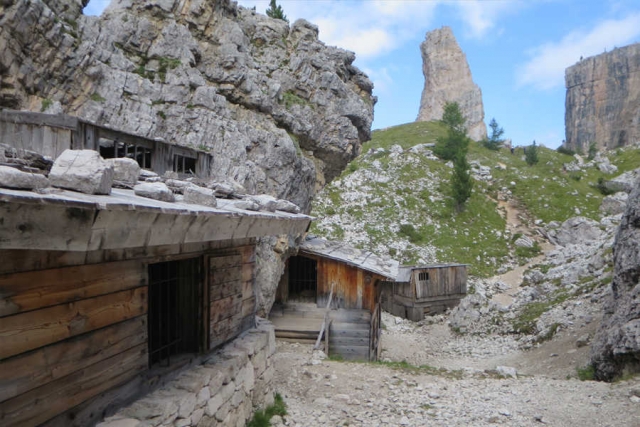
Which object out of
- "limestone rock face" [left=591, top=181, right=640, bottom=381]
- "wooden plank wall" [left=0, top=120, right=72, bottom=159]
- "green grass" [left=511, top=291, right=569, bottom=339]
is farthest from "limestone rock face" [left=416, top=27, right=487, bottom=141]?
"wooden plank wall" [left=0, top=120, right=72, bottom=159]

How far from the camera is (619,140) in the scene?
261 ft

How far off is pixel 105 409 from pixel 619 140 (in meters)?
97.2

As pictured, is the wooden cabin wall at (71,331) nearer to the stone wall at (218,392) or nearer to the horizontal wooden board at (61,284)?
the horizontal wooden board at (61,284)

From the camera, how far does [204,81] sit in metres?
16.9

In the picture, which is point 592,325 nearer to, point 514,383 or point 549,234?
point 514,383

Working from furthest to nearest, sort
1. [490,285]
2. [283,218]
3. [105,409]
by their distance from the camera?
[490,285]
[283,218]
[105,409]

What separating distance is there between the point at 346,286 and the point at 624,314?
8999 millimetres

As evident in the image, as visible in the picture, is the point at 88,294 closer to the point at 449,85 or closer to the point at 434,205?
the point at 434,205

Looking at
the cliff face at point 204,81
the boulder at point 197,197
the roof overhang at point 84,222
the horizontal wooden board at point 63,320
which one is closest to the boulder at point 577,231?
the cliff face at point 204,81

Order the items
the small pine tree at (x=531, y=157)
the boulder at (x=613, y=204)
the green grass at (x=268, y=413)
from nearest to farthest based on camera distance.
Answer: the green grass at (x=268, y=413) < the boulder at (x=613, y=204) < the small pine tree at (x=531, y=157)

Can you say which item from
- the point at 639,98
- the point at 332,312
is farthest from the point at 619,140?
the point at 332,312

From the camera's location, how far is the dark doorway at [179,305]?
6.13m

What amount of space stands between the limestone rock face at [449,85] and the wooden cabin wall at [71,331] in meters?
98.5

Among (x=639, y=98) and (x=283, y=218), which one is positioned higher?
(x=639, y=98)
